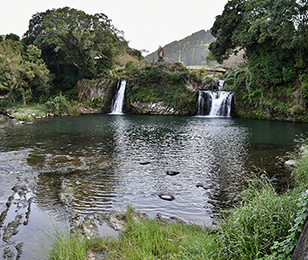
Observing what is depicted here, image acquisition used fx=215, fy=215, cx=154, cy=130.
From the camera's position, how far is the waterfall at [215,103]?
30763 millimetres

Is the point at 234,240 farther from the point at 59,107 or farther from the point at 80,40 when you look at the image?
the point at 80,40

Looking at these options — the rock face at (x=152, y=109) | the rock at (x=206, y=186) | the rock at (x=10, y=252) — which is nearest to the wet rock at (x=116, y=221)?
the rock at (x=10, y=252)

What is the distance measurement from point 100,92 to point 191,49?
139 meters

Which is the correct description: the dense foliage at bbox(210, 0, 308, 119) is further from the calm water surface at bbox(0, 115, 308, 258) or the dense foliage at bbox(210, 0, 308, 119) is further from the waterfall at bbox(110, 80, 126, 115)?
the waterfall at bbox(110, 80, 126, 115)

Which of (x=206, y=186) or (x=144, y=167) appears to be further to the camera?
(x=144, y=167)

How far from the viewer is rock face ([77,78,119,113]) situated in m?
38.3

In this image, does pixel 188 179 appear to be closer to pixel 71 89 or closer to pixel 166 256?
pixel 166 256

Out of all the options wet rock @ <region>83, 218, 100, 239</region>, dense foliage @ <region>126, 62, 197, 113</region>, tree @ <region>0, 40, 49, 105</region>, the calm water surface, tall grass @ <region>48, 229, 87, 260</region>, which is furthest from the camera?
dense foliage @ <region>126, 62, 197, 113</region>

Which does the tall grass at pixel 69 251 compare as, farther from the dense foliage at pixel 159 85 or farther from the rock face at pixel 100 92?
the rock face at pixel 100 92

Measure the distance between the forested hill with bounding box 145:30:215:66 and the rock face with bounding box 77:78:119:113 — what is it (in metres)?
116

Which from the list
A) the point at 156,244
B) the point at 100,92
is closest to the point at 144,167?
the point at 156,244

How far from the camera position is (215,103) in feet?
103

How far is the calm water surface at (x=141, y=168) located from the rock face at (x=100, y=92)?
2255 centimetres

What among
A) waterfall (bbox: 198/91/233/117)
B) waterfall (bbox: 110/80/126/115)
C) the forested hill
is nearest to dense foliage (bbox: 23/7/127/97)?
waterfall (bbox: 110/80/126/115)
